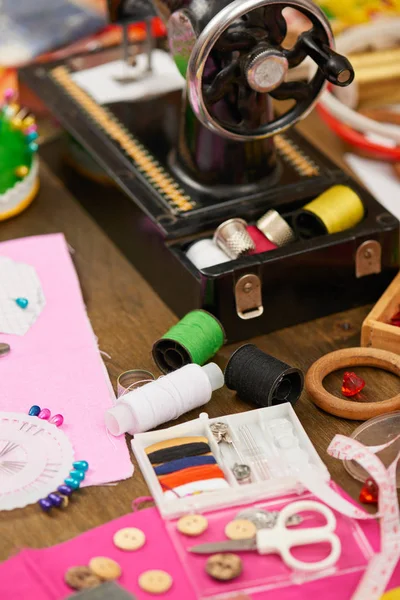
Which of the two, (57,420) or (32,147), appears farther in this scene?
(32,147)

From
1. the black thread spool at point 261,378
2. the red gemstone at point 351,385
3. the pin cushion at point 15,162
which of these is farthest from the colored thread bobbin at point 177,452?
the pin cushion at point 15,162

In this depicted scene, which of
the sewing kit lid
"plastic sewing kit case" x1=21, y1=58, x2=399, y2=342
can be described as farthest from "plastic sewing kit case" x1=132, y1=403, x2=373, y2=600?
"plastic sewing kit case" x1=21, y1=58, x2=399, y2=342

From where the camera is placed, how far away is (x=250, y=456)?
4.42ft

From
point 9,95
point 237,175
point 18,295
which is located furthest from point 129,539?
point 9,95

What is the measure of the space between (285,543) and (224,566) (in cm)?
8

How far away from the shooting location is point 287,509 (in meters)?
1.26

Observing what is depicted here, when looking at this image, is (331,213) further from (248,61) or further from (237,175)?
(248,61)

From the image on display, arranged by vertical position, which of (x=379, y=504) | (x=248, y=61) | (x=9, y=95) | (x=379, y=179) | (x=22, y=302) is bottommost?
(x=379, y=179)

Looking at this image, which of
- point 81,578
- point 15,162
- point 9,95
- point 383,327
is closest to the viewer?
point 81,578

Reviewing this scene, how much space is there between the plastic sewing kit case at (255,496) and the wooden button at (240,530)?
0.01 m

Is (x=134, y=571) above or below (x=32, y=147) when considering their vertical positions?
below

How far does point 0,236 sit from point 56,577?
730 mm

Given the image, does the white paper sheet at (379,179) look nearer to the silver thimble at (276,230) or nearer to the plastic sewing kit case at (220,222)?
the plastic sewing kit case at (220,222)

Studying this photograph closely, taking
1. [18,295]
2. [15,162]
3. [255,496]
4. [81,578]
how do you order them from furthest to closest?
1. [15,162]
2. [18,295]
3. [255,496]
4. [81,578]
